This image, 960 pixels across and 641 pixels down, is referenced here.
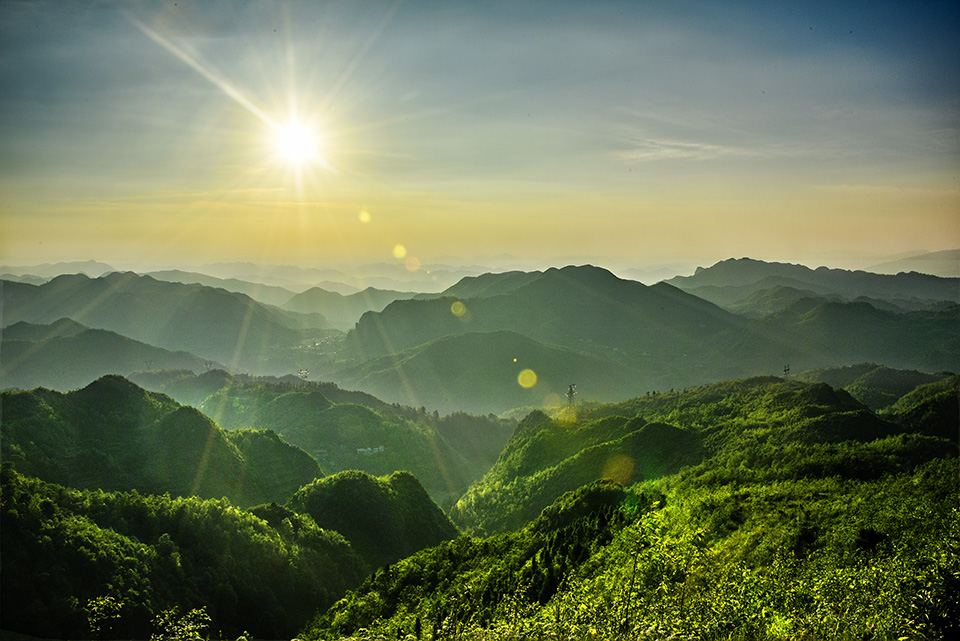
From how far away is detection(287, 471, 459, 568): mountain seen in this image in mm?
63250

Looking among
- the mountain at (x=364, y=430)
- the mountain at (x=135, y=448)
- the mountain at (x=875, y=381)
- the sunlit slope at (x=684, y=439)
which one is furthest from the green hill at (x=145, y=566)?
the mountain at (x=875, y=381)

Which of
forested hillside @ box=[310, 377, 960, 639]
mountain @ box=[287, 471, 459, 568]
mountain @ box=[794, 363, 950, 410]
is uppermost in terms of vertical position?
forested hillside @ box=[310, 377, 960, 639]

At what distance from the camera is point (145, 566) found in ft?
126

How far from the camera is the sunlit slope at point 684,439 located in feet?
199

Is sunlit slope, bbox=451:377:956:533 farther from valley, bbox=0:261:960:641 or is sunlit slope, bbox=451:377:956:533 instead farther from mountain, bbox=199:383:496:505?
mountain, bbox=199:383:496:505

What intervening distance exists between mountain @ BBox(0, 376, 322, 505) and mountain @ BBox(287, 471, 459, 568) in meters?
17.5

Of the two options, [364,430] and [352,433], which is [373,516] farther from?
[364,430]

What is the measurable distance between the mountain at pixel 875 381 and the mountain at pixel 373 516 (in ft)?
359

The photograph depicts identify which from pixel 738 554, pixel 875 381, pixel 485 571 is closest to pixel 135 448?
pixel 485 571

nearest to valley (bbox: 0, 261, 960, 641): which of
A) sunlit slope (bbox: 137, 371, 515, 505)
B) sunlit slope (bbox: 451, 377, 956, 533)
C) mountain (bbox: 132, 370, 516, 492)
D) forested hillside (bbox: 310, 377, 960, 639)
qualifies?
forested hillside (bbox: 310, 377, 960, 639)

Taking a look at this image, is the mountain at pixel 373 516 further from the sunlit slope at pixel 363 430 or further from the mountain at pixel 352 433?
the sunlit slope at pixel 363 430

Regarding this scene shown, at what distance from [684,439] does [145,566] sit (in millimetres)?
65838

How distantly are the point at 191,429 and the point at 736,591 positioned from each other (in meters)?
85.9

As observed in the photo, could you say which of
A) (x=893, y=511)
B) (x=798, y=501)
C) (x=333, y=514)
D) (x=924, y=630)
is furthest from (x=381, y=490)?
(x=924, y=630)
